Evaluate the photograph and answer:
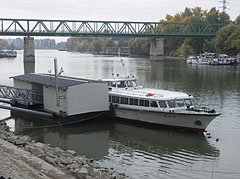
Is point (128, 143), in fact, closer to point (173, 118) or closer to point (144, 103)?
point (173, 118)

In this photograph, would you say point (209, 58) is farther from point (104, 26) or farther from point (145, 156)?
point (145, 156)

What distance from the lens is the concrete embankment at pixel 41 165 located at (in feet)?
49.8

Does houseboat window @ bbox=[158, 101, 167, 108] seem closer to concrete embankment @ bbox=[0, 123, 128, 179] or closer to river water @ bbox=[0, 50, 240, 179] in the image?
river water @ bbox=[0, 50, 240, 179]

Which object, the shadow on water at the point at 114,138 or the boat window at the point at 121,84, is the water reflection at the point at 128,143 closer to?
the shadow on water at the point at 114,138

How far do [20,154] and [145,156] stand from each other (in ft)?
28.6

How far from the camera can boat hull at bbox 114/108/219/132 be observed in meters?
28.2

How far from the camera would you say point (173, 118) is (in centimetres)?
2919

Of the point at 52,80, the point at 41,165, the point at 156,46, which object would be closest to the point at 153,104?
the point at 52,80

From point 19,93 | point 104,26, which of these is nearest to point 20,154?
point 19,93

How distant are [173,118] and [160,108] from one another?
1.30 meters

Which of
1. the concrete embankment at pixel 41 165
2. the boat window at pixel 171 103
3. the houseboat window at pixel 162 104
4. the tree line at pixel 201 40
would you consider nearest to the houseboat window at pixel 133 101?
the houseboat window at pixel 162 104

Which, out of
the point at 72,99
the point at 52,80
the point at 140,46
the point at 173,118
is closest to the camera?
the point at 173,118

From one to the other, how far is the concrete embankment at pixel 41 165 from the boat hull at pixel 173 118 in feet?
34.0

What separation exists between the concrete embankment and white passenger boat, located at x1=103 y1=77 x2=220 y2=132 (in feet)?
34.1
